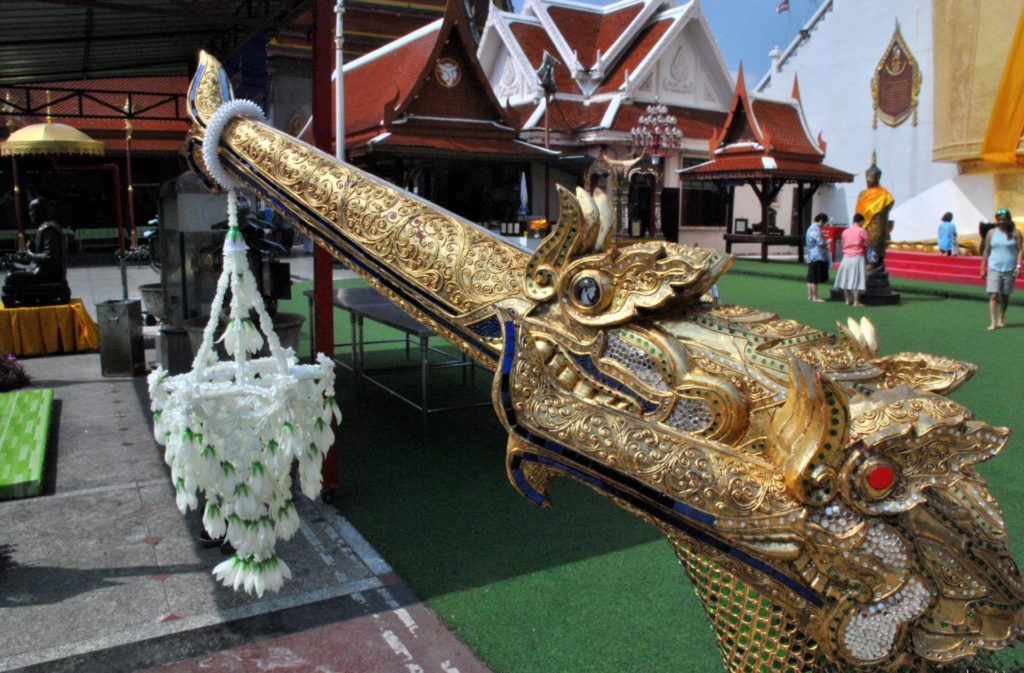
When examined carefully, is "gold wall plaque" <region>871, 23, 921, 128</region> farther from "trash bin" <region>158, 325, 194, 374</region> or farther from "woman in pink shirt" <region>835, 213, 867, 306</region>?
"trash bin" <region>158, 325, 194, 374</region>

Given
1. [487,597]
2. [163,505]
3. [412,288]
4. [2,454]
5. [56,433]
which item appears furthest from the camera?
[56,433]

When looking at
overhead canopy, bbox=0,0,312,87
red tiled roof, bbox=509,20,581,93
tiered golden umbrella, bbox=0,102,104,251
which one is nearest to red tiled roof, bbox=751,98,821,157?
Answer: red tiled roof, bbox=509,20,581,93

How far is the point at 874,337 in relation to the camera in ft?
4.36

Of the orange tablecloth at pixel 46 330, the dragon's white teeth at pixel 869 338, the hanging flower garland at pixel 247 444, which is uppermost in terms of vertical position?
the dragon's white teeth at pixel 869 338

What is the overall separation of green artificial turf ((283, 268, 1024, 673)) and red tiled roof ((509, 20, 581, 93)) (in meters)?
14.8

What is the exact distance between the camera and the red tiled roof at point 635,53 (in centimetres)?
1912

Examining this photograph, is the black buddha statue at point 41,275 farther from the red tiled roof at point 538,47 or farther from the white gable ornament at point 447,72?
the red tiled roof at point 538,47

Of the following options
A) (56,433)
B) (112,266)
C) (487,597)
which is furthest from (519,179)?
(487,597)

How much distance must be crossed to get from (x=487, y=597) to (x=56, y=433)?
3.85 meters

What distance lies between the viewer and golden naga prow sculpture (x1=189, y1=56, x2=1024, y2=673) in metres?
1.00

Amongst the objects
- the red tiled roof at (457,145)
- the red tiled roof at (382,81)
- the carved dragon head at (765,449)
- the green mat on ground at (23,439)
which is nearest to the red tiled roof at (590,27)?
the red tiled roof at (382,81)

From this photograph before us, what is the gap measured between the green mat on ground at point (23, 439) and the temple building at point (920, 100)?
1708cm

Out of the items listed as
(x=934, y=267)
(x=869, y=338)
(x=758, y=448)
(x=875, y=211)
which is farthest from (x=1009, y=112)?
(x=758, y=448)

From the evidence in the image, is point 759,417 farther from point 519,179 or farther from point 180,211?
point 519,179
